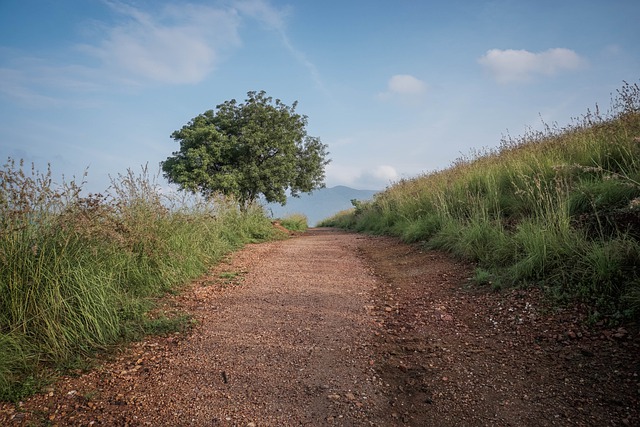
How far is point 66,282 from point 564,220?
16.6ft

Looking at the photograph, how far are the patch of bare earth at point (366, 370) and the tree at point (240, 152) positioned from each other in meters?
13.2

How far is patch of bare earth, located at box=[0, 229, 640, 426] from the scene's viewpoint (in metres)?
1.99

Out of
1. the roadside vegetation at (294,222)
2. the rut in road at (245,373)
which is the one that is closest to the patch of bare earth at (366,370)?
the rut in road at (245,373)

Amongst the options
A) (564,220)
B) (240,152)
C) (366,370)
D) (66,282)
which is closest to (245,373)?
(366,370)

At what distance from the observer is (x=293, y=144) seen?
761 inches

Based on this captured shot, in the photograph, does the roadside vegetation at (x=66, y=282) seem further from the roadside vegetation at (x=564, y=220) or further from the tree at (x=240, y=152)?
the tree at (x=240, y=152)

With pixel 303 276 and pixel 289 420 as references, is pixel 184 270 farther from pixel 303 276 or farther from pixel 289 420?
pixel 289 420

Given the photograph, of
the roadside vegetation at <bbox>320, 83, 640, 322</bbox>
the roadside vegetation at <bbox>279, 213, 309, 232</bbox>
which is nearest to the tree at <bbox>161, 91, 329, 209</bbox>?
the roadside vegetation at <bbox>279, 213, 309, 232</bbox>

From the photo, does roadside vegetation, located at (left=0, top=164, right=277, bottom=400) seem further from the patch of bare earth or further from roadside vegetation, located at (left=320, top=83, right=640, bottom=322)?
roadside vegetation, located at (left=320, top=83, right=640, bottom=322)

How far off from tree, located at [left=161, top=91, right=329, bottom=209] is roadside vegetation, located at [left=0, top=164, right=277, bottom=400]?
1247 cm

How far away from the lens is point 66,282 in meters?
2.80

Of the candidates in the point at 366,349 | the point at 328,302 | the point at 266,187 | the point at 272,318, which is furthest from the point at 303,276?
the point at 266,187

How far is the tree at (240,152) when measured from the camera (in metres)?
16.8

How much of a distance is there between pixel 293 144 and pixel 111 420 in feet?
59.5
